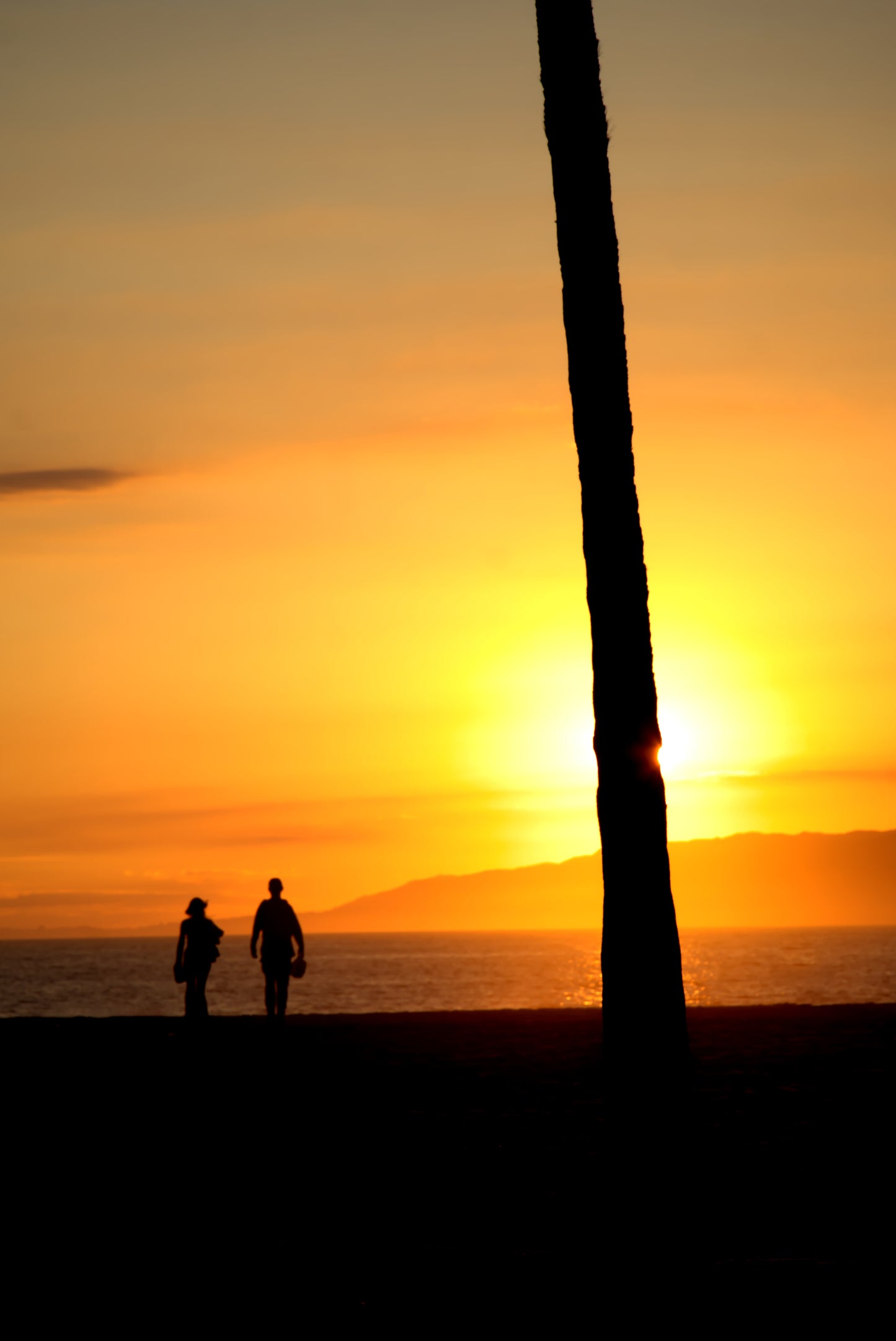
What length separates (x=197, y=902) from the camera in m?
19.8

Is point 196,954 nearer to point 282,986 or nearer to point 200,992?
point 200,992

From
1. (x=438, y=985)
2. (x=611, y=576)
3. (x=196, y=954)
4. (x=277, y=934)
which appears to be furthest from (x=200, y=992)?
(x=438, y=985)

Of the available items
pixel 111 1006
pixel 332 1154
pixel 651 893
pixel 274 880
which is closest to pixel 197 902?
pixel 274 880

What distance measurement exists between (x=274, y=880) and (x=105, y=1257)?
1262 cm

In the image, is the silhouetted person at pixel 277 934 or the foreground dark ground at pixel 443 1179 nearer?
the foreground dark ground at pixel 443 1179

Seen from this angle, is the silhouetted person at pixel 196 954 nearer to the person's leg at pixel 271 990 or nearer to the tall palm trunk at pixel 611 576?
the person's leg at pixel 271 990

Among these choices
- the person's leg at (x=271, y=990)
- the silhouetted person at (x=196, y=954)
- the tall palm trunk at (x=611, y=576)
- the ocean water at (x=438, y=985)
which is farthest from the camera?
the ocean water at (x=438, y=985)

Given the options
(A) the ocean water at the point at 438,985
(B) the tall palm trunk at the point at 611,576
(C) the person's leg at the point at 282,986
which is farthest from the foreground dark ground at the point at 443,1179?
(A) the ocean water at the point at 438,985

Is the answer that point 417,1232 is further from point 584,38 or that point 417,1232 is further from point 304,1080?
point 304,1080

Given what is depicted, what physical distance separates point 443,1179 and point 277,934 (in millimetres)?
10727

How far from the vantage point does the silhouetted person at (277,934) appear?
19.9 m

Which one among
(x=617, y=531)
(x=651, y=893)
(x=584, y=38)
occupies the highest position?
(x=584, y=38)

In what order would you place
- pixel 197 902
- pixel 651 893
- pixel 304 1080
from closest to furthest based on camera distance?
pixel 651 893
pixel 304 1080
pixel 197 902

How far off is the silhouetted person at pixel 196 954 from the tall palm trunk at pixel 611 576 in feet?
43.9
